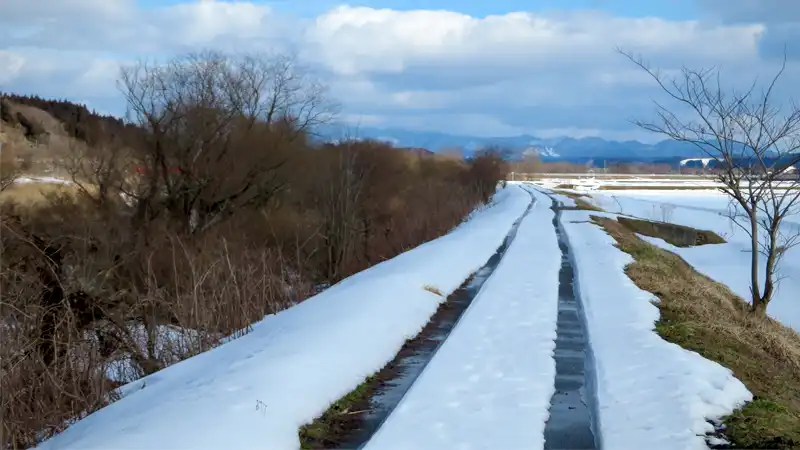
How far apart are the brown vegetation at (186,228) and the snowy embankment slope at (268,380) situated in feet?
3.09

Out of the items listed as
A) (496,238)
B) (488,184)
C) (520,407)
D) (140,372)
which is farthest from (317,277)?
A: (488,184)

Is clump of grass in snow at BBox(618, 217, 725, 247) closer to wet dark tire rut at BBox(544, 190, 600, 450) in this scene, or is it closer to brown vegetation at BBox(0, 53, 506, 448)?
brown vegetation at BBox(0, 53, 506, 448)

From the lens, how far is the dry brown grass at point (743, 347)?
6.17m

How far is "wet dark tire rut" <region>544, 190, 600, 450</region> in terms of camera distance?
6293mm

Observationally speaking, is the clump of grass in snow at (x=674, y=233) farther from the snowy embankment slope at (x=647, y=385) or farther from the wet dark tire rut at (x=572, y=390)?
the wet dark tire rut at (x=572, y=390)

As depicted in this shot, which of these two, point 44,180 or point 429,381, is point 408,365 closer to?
point 429,381

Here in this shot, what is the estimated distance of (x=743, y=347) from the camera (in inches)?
384

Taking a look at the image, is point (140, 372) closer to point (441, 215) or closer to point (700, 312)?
point (700, 312)

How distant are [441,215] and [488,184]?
3278cm

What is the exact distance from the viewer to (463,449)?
5.91m

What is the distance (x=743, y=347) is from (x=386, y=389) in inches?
203

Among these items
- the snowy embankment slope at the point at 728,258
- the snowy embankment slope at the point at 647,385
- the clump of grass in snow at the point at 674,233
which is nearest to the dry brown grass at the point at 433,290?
the snowy embankment slope at the point at 647,385

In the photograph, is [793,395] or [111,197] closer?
[793,395]

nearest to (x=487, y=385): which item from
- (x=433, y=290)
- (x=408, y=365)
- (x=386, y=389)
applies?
(x=386, y=389)
